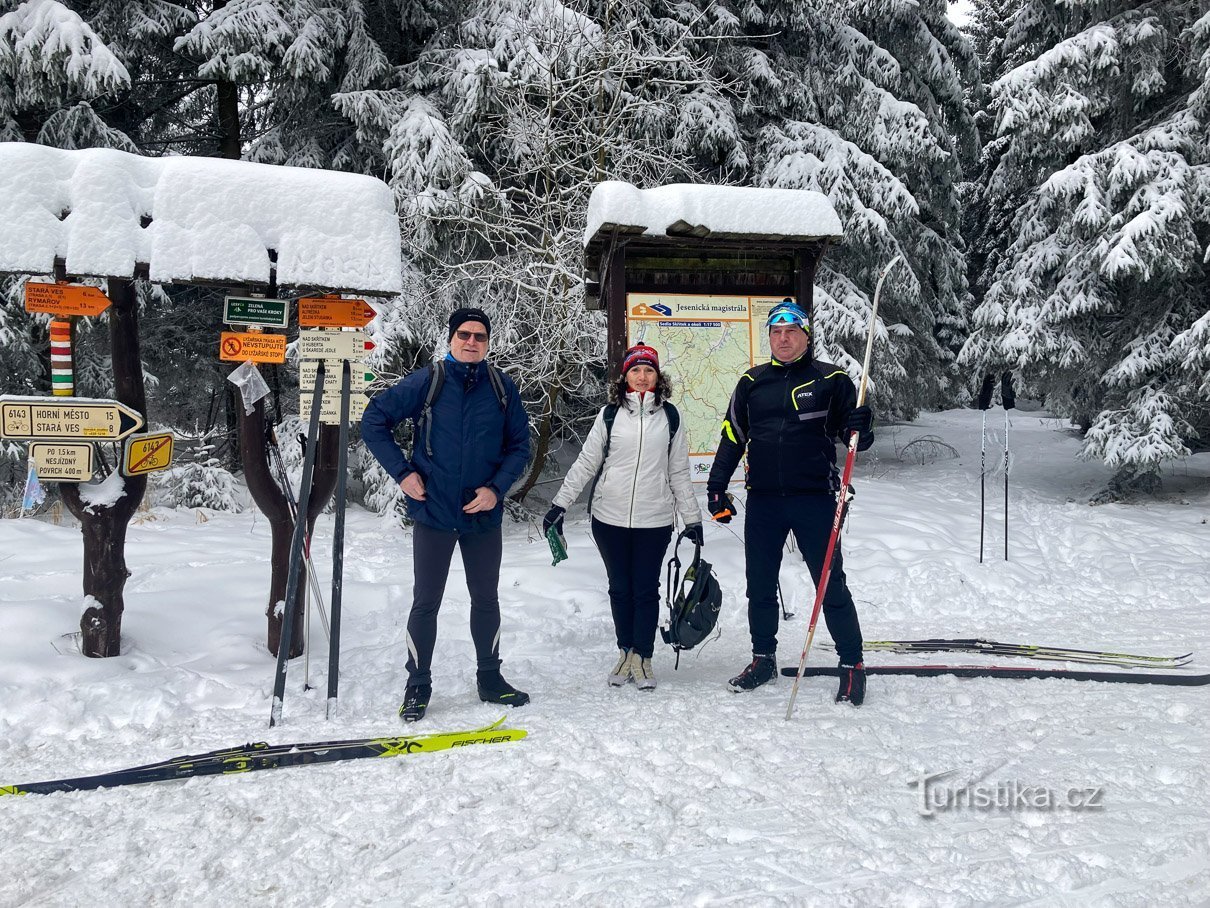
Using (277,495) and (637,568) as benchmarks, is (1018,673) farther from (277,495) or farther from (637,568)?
(277,495)

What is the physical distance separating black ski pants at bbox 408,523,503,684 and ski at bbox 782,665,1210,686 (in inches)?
72.0

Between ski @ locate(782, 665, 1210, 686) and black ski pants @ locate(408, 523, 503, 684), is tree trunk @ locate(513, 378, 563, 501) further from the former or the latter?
ski @ locate(782, 665, 1210, 686)

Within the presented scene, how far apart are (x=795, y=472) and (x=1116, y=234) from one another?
8653mm

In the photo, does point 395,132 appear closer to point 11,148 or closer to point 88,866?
point 11,148

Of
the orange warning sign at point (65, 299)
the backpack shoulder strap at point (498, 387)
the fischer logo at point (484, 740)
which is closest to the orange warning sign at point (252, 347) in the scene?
the orange warning sign at point (65, 299)

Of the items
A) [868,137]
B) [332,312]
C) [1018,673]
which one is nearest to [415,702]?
[332,312]

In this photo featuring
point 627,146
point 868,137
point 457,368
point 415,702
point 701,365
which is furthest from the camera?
point 868,137

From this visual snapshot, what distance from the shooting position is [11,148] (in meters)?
4.22

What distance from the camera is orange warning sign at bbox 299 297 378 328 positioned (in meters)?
4.72

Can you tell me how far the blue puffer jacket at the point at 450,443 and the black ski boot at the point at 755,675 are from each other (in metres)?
1.66

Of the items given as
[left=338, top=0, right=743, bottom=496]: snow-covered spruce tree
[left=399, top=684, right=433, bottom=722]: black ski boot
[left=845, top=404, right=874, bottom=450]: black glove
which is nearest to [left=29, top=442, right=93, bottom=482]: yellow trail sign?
[left=399, top=684, right=433, bottom=722]: black ski boot

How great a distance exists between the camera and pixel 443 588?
4.10 meters

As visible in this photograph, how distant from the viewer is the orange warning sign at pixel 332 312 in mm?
4723

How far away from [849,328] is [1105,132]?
5256 millimetres
